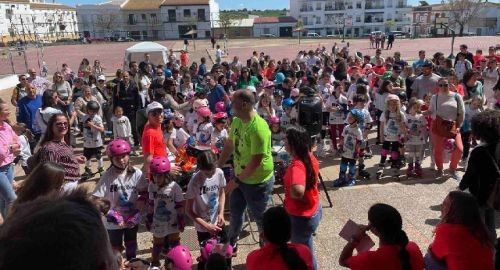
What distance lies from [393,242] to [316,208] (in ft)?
3.82

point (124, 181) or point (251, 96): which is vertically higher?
point (251, 96)

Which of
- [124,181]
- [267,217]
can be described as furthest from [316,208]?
[124,181]

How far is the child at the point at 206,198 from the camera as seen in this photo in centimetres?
443

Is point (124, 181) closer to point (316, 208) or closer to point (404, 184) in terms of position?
point (316, 208)

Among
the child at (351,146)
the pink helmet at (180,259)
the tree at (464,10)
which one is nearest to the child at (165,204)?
the pink helmet at (180,259)

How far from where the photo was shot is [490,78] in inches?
448

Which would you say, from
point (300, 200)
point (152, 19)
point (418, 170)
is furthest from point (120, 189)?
point (152, 19)

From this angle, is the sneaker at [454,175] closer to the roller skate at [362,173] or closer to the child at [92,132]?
the roller skate at [362,173]

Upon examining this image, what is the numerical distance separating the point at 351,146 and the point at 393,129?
101 cm

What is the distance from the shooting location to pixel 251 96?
431 centimetres

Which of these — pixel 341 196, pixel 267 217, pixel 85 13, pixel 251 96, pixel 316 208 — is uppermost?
pixel 85 13

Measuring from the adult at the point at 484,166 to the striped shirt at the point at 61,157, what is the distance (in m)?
4.39

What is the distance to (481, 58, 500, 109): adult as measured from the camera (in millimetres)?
11344

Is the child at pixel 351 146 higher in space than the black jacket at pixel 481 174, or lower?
lower
